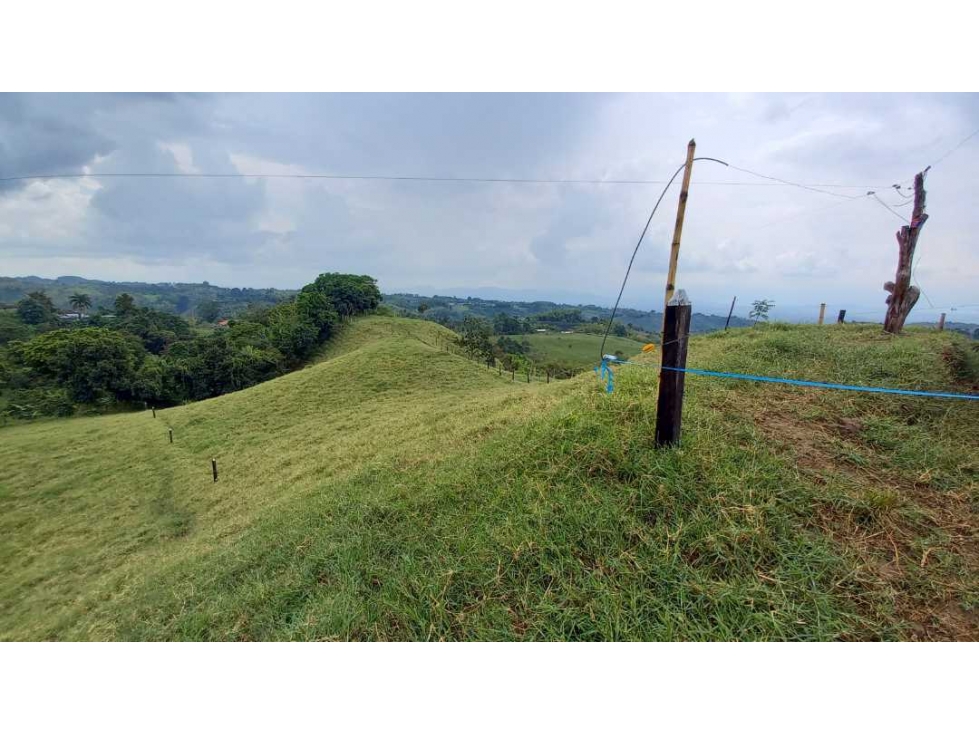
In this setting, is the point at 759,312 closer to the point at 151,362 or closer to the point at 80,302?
the point at 151,362

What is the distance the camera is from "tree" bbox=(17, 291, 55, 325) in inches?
1944

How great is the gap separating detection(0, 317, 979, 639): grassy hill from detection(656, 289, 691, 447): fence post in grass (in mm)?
470

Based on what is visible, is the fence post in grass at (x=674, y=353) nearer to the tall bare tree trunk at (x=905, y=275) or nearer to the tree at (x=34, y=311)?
the tall bare tree trunk at (x=905, y=275)

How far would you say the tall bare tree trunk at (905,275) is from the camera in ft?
21.7

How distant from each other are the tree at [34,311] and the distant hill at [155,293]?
3338 cm

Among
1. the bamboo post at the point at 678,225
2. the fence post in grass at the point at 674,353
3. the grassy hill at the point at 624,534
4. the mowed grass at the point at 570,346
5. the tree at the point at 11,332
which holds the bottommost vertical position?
the mowed grass at the point at 570,346

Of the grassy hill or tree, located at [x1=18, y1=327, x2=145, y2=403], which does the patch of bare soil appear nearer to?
the grassy hill

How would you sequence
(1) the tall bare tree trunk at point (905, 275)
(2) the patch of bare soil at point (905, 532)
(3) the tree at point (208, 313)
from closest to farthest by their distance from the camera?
(2) the patch of bare soil at point (905, 532), (1) the tall bare tree trunk at point (905, 275), (3) the tree at point (208, 313)

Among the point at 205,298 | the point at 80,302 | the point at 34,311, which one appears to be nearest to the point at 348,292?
the point at 34,311

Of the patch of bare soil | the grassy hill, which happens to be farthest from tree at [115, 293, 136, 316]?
the patch of bare soil

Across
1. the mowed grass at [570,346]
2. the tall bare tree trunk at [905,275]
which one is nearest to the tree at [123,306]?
the mowed grass at [570,346]

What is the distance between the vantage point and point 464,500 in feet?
11.8

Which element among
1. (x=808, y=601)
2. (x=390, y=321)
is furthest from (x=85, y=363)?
(x=808, y=601)

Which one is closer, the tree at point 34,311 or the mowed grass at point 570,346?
the mowed grass at point 570,346
